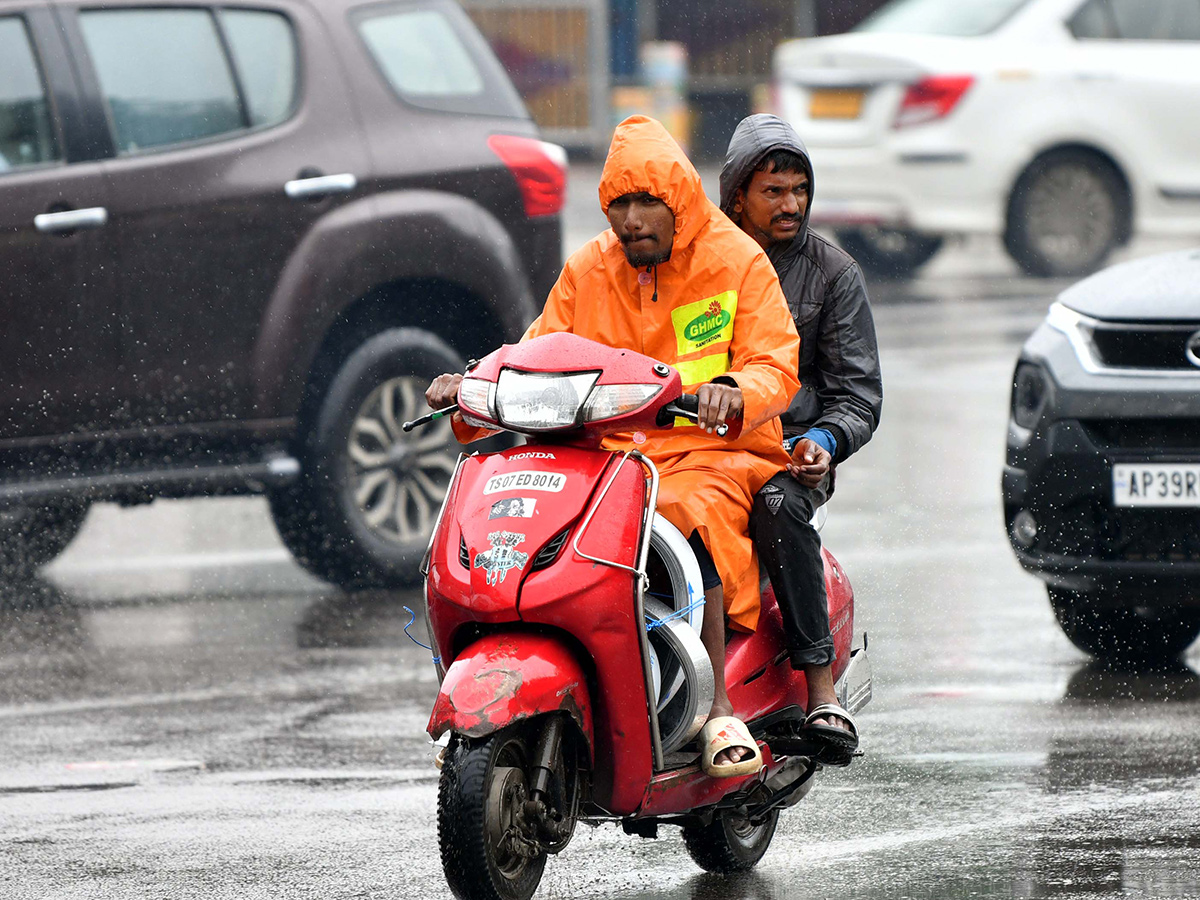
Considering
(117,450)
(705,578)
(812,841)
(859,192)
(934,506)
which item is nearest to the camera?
(705,578)

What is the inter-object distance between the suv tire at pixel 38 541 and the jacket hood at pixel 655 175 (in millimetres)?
4779

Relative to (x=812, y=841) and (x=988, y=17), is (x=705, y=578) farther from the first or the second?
(x=988, y=17)

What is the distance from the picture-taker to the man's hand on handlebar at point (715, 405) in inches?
176

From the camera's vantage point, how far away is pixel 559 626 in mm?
4375

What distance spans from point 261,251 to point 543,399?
3.96 m

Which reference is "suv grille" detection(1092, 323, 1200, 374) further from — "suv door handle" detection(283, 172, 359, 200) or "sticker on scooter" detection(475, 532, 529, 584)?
"sticker on scooter" detection(475, 532, 529, 584)

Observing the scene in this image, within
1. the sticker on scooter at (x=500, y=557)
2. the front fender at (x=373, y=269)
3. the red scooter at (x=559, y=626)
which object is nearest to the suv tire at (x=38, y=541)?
the front fender at (x=373, y=269)

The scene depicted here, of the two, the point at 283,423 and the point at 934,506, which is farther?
the point at 934,506

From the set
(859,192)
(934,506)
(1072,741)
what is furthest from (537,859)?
(859,192)

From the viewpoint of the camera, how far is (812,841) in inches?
211

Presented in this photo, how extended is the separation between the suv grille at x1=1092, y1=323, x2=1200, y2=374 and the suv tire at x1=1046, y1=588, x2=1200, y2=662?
826 millimetres

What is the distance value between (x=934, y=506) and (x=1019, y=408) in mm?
2597

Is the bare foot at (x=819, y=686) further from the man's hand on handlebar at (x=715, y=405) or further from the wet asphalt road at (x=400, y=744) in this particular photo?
the man's hand on handlebar at (x=715, y=405)

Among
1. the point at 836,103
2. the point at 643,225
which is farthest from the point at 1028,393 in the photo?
the point at 836,103
